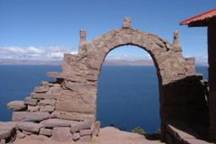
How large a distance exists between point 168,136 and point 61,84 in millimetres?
4322

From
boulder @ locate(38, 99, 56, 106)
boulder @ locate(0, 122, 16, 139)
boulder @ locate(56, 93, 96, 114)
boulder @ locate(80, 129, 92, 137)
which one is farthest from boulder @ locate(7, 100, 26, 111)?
boulder @ locate(80, 129, 92, 137)

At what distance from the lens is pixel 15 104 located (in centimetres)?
1464

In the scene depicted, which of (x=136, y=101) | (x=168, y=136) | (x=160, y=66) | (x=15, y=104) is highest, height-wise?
(x=160, y=66)

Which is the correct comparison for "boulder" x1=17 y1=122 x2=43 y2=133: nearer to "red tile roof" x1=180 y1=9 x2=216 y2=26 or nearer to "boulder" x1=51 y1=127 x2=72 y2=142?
"boulder" x1=51 y1=127 x2=72 y2=142

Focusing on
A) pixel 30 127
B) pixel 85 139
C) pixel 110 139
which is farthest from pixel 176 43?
pixel 30 127

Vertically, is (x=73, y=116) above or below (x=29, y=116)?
below

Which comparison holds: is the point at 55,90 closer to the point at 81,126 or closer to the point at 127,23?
the point at 81,126

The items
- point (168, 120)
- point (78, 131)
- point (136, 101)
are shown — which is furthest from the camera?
point (136, 101)

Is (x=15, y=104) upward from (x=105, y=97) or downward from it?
upward

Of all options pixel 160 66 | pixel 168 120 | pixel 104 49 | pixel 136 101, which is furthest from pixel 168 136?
pixel 136 101

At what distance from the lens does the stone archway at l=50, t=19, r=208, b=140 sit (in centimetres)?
1529

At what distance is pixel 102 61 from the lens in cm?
1553

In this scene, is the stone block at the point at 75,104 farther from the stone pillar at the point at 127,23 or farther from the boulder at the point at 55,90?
the stone pillar at the point at 127,23

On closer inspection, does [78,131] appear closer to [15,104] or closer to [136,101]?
[15,104]
